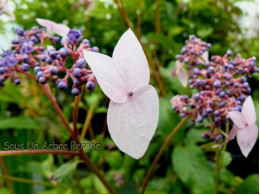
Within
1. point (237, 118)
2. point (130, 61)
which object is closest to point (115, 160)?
point (237, 118)

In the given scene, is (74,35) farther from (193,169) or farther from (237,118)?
(193,169)

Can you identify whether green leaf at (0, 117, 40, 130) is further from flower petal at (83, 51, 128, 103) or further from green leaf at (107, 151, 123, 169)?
flower petal at (83, 51, 128, 103)

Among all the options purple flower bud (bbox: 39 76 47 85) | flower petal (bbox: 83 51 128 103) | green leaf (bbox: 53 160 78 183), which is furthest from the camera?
green leaf (bbox: 53 160 78 183)

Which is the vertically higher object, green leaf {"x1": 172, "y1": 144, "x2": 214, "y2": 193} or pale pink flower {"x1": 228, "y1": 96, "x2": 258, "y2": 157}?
pale pink flower {"x1": 228, "y1": 96, "x2": 258, "y2": 157}

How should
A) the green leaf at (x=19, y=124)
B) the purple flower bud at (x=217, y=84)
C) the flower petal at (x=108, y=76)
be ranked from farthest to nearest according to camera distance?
1. the green leaf at (x=19, y=124)
2. the purple flower bud at (x=217, y=84)
3. the flower petal at (x=108, y=76)

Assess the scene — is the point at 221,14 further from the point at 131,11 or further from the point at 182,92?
the point at 182,92

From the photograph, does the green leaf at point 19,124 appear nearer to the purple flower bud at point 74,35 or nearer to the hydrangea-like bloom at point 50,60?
the hydrangea-like bloom at point 50,60

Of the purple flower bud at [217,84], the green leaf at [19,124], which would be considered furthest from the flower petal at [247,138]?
the green leaf at [19,124]

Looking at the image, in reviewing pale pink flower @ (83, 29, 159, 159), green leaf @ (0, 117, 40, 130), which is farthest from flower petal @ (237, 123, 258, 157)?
green leaf @ (0, 117, 40, 130)
